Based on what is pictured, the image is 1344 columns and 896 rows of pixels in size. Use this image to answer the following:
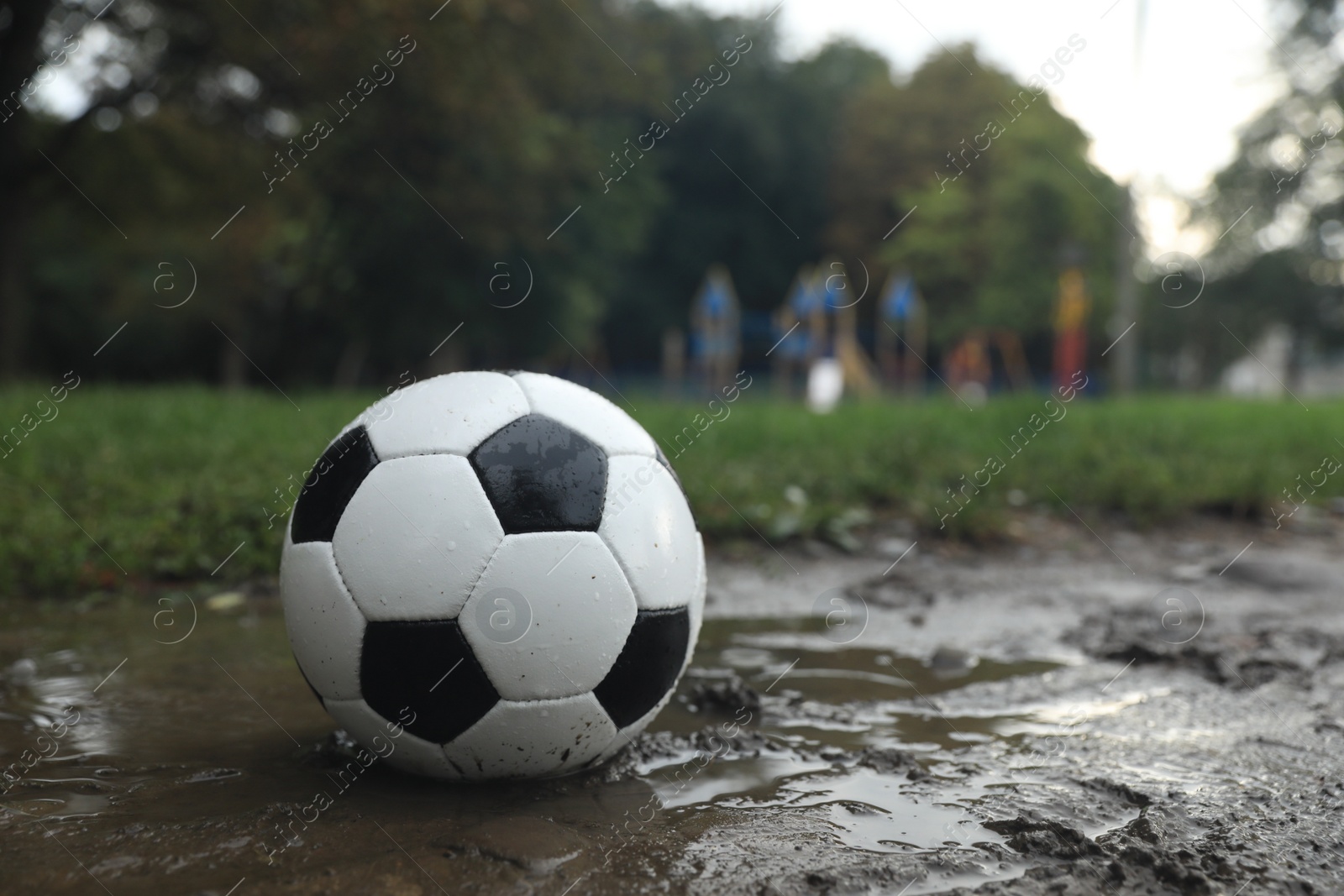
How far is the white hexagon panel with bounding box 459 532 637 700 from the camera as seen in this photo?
2404mm

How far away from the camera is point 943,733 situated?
3.05m

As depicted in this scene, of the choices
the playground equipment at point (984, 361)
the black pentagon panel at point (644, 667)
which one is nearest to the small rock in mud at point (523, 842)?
the black pentagon panel at point (644, 667)

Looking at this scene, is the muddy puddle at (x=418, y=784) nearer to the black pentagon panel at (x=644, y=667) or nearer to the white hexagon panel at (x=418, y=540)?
the black pentagon panel at (x=644, y=667)

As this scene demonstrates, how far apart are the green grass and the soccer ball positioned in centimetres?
268

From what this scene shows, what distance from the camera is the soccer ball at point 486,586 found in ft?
7.94

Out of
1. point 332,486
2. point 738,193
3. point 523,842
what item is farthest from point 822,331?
point 523,842

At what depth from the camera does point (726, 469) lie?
6.75 m

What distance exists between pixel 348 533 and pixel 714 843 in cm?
108

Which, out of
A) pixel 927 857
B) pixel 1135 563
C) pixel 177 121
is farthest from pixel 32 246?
pixel 927 857

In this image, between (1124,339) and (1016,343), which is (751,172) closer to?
(1016,343)

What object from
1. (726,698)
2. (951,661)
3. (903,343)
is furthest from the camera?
(903,343)

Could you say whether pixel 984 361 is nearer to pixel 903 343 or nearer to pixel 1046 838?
pixel 903 343

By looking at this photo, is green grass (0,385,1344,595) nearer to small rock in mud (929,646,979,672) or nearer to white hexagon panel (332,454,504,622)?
small rock in mud (929,646,979,672)

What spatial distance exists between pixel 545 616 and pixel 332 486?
65 cm
